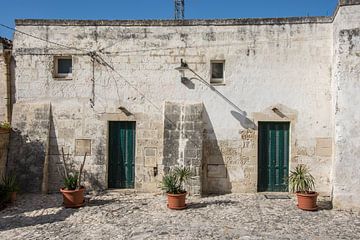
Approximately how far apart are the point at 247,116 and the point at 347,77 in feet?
8.45

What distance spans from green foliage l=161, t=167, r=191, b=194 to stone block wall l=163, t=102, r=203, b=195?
6.6 inches

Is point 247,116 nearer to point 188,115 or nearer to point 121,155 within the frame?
point 188,115

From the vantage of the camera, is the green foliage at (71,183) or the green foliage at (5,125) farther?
the green foliage at (5,125)

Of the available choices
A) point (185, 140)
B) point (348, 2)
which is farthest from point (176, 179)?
point (348, 2)

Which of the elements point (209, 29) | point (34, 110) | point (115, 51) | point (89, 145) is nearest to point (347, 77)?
point (209, 29)

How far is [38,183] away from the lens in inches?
348

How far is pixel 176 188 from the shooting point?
304 inches

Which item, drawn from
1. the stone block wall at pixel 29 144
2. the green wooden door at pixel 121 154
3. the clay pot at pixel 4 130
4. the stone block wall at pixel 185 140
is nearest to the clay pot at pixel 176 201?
the stone block wall at pixel 185 140

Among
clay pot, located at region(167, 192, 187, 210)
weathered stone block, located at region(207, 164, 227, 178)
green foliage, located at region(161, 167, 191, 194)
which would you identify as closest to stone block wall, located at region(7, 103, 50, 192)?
green foliage, located at region(161, 167, 191, 194)

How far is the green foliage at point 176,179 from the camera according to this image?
7.71m

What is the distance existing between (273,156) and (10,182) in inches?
268

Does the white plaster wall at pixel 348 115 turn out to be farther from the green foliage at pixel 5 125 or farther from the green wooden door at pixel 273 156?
the green foliage at pixel 5 125

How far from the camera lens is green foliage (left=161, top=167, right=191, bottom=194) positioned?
25.3 ft

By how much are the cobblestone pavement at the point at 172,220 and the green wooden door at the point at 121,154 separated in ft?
2.82
